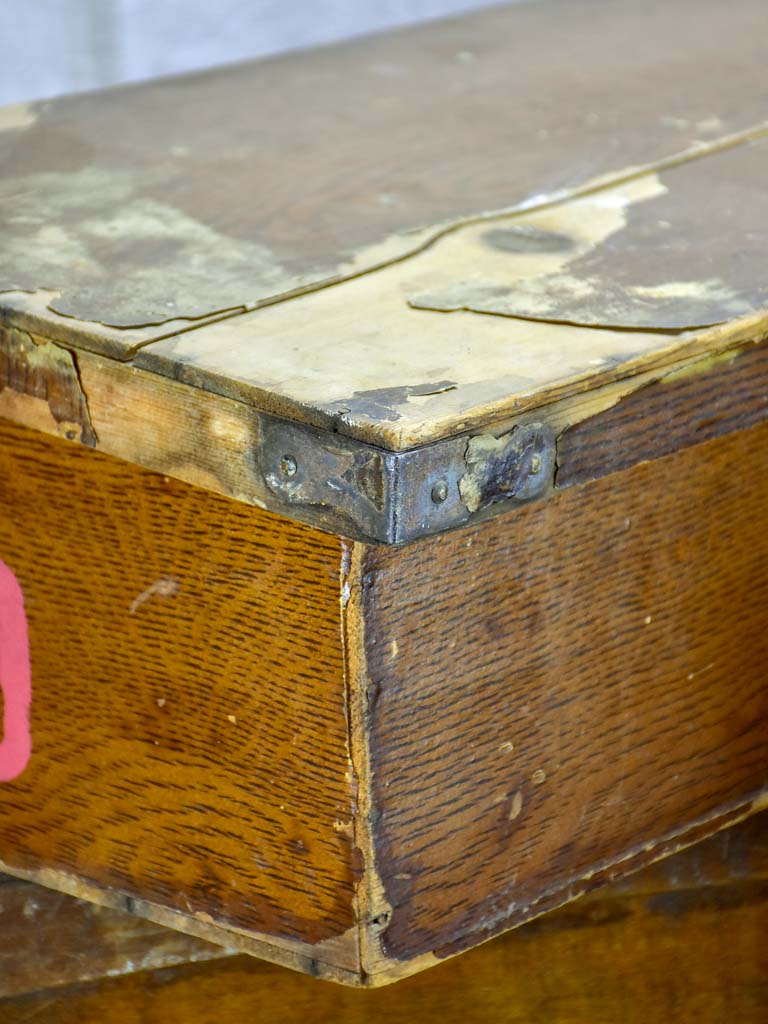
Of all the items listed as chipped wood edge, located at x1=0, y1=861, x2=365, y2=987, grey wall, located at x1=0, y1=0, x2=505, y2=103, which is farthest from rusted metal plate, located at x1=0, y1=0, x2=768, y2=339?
grey wall, located at x1=0, y1=0, x2=505, y2=103

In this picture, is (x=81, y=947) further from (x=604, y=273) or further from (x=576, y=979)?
(x=604, y=273)

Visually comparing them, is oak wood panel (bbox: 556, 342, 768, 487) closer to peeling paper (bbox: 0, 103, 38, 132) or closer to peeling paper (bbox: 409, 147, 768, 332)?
peeling paper (bbox: 409, 147, 768, 332)

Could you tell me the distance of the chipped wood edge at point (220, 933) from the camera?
2.73ft

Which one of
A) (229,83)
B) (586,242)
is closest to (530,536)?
(586,242)

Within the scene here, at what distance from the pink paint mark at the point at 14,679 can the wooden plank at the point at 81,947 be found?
0.32ft

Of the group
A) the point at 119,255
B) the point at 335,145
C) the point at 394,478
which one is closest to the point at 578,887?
the point at 394,478

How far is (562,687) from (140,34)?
4.51 ft

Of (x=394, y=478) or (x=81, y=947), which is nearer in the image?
(x=394, y=478)

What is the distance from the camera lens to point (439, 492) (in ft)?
2.32

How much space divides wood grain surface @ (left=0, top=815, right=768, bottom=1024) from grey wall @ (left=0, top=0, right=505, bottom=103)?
1253 millimetres

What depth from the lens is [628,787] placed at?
906 mm

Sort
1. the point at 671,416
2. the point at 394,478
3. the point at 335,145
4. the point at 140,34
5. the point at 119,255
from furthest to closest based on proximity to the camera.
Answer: the point at 140,34 < the point at 335,145 < the point at 119,255 < the point at 671,416 < the point at 394,478

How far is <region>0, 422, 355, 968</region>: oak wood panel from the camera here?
2.57 ft

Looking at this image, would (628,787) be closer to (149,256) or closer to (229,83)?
(149,256)
